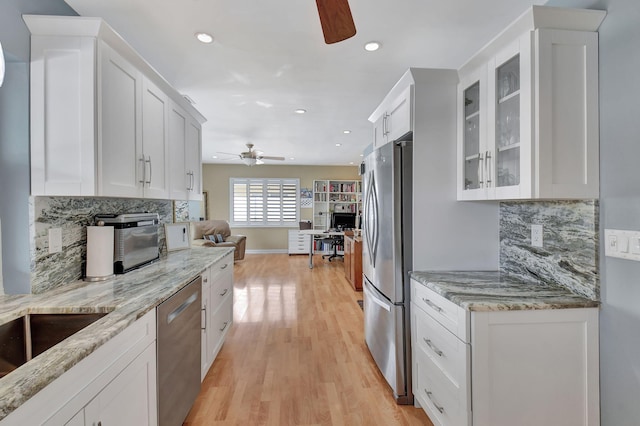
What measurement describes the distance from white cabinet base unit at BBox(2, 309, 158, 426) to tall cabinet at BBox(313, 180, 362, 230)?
693 cm

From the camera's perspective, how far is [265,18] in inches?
70.8

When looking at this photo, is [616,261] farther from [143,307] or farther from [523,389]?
[143,307]

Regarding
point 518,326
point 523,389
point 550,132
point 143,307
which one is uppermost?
point 550,132

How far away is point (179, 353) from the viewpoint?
1.62 meters

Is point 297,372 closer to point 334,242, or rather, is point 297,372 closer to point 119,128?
point 119,128

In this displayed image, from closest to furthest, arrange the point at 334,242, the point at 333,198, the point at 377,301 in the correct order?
the point at 377,301, the point at 334,242, the point at 333,198

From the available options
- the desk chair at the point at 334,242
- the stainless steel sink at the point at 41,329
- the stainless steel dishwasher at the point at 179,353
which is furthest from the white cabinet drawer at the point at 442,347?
the desk chair at the point at 334,242

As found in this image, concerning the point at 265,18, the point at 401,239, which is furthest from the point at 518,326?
the point at 265,18

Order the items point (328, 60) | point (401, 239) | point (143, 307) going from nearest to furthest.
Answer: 1. point (143, 307)
2. point (401, 239)
3. point (328, 60)

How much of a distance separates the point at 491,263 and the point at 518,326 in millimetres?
726

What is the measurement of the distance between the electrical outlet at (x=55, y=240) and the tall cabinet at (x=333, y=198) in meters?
6.77

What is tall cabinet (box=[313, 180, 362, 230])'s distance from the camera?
8.21 meters

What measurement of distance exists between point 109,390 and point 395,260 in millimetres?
1590

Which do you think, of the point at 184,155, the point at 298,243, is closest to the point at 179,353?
the point at 184,155
